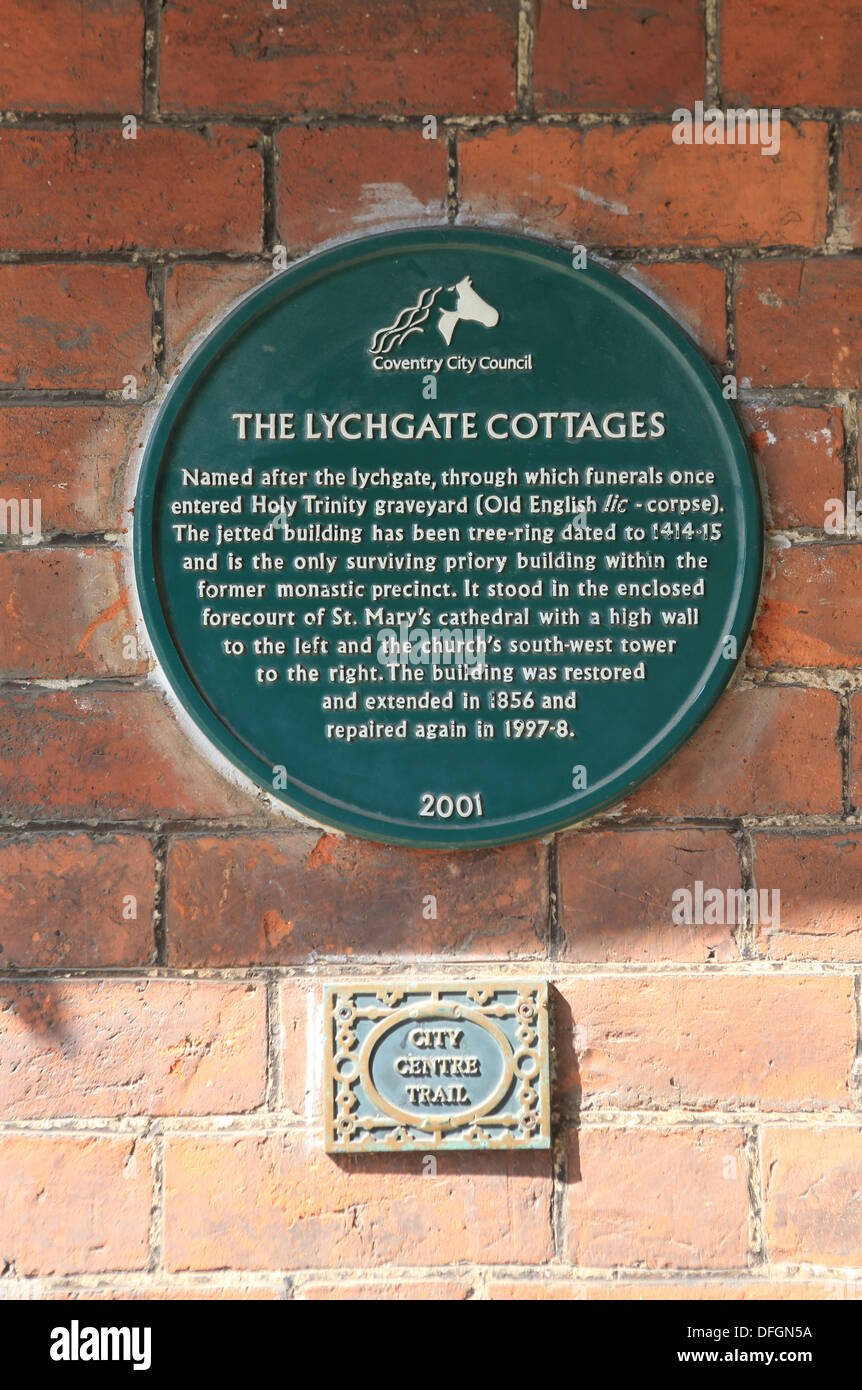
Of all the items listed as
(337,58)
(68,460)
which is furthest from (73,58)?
(68,460)

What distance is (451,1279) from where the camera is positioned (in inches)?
59.3

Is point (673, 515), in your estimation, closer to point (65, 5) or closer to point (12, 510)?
point (12, 510)

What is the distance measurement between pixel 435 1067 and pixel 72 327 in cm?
120

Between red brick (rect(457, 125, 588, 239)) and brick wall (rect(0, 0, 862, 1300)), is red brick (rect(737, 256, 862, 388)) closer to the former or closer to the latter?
brick wall (rect(0, 0, 862, 1300))

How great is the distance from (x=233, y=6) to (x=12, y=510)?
819mm

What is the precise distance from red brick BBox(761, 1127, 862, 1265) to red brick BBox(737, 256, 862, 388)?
1.10 m

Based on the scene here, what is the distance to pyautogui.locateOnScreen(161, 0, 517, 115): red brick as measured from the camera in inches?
61.8

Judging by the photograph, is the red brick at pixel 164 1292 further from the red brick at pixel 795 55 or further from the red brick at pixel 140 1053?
the red brick at pixel 795 55

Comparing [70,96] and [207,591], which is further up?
[70,96]

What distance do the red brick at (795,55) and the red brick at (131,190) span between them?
2.41 ft

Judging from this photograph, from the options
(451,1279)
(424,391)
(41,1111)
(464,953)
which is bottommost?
(451,1279)

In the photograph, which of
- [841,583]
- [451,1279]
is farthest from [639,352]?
[451,1279]

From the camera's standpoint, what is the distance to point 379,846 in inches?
60.7
